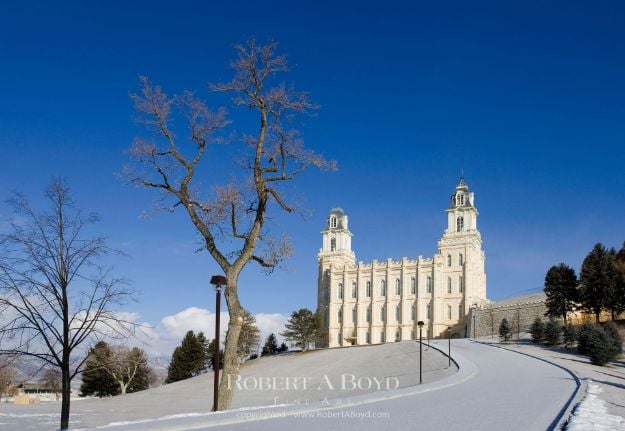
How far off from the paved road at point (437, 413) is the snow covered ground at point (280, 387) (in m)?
7.68

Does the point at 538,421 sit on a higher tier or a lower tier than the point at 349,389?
higher

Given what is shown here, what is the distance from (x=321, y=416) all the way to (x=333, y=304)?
85.8 m

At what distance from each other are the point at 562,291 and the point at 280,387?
3559 centimetres

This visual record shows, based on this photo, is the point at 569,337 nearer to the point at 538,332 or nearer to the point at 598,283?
the point at 538,332

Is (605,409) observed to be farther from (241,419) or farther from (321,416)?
(241,419)

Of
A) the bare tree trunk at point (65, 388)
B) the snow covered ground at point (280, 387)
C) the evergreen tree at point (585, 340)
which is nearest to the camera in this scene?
the bare tree trunk at point (65, 388)

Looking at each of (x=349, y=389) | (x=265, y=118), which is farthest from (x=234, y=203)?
(x=349, y=389)

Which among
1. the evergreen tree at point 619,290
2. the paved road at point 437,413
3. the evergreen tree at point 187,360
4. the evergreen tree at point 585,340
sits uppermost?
the evergreen tree at point 619,290

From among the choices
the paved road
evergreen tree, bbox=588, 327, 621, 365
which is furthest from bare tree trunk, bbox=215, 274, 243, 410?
evergreen tree, bbox=588, 327, 621, 365

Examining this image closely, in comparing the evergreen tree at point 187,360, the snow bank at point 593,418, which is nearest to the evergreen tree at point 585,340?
the snow bank at point 593,418

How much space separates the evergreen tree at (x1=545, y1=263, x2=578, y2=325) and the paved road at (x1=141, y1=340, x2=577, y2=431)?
45.9 m

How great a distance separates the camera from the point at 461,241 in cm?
9100

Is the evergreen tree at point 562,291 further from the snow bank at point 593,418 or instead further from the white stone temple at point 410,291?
the snow bank at point 593,418

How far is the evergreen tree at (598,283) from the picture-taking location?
58.7 meters
